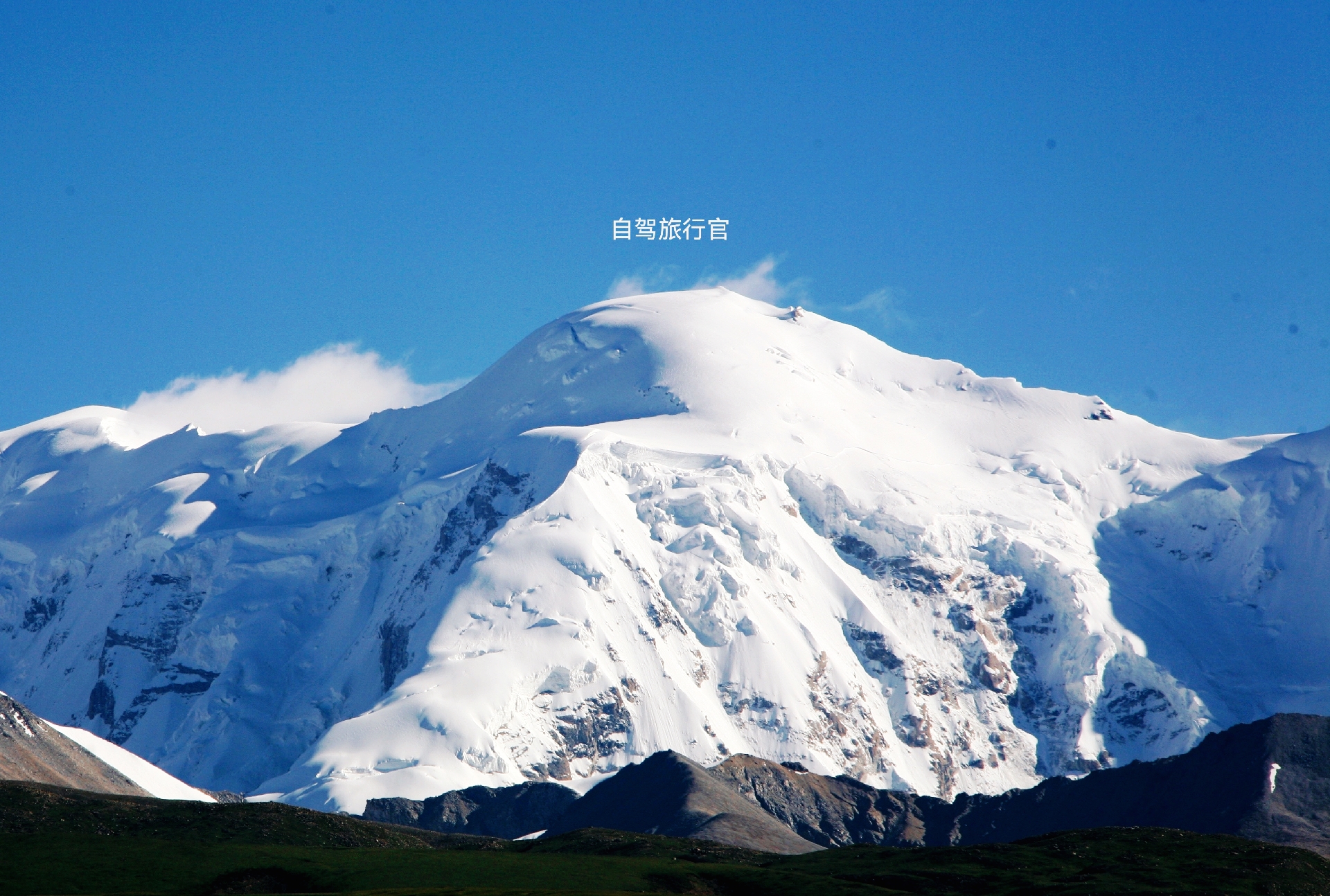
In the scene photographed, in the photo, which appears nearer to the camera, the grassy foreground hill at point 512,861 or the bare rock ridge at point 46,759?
the grassy foreground hill at point 512,861

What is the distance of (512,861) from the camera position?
114875 mm

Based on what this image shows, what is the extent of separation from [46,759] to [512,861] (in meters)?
84.9

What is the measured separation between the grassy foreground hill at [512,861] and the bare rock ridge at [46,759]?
A: 3768 cm

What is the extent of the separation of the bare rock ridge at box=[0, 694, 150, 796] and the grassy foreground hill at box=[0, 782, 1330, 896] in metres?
37.7

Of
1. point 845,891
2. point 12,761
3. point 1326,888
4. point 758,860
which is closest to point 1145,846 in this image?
point 1326,888

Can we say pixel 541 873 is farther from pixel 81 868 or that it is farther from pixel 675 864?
pixel 81 868

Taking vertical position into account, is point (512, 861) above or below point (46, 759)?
below

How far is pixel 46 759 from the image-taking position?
178 meters

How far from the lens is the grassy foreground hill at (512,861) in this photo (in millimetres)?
104188

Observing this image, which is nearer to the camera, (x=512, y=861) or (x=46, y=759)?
(x=512, y=861)

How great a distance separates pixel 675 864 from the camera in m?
121

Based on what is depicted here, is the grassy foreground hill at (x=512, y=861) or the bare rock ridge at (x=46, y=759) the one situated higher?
the bare rock ridge at (x=46, y=759)

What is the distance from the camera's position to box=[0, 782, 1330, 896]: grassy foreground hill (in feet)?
342

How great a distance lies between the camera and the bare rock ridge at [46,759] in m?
169
